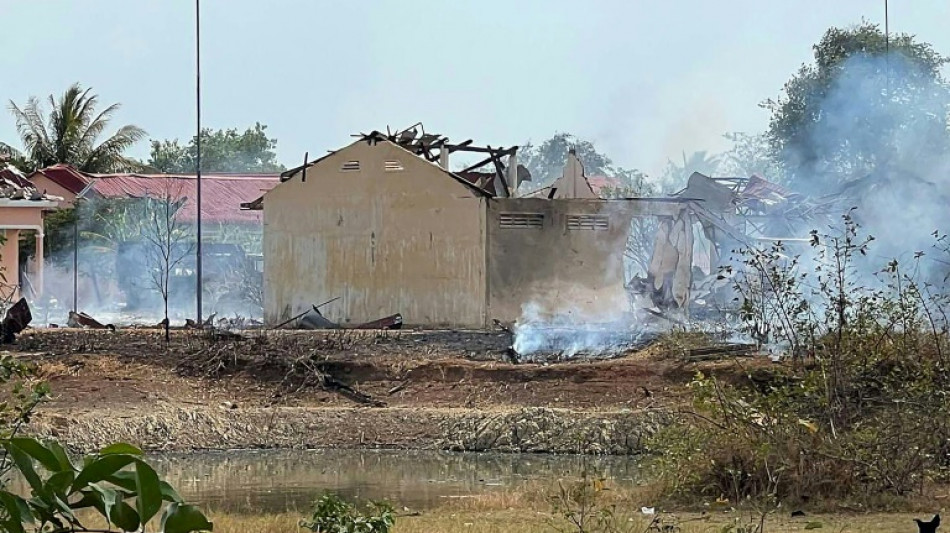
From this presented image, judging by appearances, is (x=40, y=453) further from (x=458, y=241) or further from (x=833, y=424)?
(x=458, y=241)

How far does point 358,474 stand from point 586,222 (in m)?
12.0

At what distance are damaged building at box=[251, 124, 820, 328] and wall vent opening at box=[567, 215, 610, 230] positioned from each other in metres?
0.02

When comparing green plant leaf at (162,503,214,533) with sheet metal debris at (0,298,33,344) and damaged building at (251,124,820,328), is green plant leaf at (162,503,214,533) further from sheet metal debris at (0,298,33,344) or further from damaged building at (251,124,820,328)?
damaged building at (251,124,820,328)

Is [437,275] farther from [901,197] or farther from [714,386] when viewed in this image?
[714,386]

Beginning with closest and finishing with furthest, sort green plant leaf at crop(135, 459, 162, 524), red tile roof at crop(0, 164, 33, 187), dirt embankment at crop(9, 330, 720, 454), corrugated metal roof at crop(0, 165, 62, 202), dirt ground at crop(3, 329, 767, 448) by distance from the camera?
green plant leaf at crop(135, 459, 162, 524), dirt embankment at crop(9, 330, 720, 454), dirt ground at crop(3, 329, 767, 448), corrugated metal roof at crop(0, 165, 62, 202), red tile roof at crop(0, 164, 33, 187)

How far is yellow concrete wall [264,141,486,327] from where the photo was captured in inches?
1190

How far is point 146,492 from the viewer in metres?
4.71

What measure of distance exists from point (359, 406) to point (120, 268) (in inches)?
802

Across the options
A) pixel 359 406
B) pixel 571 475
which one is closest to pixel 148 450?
pixel 359 406

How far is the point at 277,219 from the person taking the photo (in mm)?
32031

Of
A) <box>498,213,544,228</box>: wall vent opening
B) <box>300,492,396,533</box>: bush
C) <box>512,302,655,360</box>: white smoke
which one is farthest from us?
<box>498,213,544,228</box>: wall vent opening

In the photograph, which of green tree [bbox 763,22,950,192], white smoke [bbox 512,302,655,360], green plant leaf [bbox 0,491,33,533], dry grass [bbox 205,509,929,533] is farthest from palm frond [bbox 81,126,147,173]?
green plant leaf [bbox 0,491,33,533]

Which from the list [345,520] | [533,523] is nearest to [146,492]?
[345,520]

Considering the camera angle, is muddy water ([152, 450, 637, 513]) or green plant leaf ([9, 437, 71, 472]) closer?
green plant leaf ([9, 437, 71, 472])
